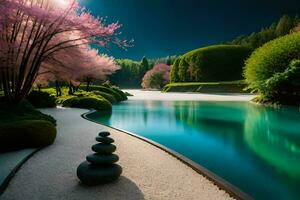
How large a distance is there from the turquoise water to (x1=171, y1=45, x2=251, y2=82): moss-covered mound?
184 feet

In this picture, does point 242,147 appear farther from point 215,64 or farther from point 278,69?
point 215,64

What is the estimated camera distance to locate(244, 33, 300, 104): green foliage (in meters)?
30.9

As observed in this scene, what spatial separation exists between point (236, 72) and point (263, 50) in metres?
40.1

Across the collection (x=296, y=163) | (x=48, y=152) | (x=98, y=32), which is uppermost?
(x=98, y=32)

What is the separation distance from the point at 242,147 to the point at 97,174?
7.44 metres

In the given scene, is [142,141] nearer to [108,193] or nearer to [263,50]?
[108,193]

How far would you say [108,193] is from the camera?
234 inches

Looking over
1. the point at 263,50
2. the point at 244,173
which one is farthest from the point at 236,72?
the point at 244,173

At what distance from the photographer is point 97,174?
631 cm

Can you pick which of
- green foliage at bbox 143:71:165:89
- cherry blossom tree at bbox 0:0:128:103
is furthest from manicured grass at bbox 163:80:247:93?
cherry blossom tree at bbox 0:0:128:103

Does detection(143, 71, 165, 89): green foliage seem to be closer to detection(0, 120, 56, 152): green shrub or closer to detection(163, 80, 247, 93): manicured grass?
detection(163, 80, 247, 93): manicured grass

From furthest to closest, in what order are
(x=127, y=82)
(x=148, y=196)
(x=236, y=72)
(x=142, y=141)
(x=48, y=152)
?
(x=127, y=82) → (x=236, y=72) → (x=142, y=141) → (x=48, y=152) → (x=148, y=196)

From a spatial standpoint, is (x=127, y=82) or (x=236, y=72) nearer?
(x=236, y=72)

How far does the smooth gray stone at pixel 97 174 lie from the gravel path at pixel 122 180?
130 millimetres
